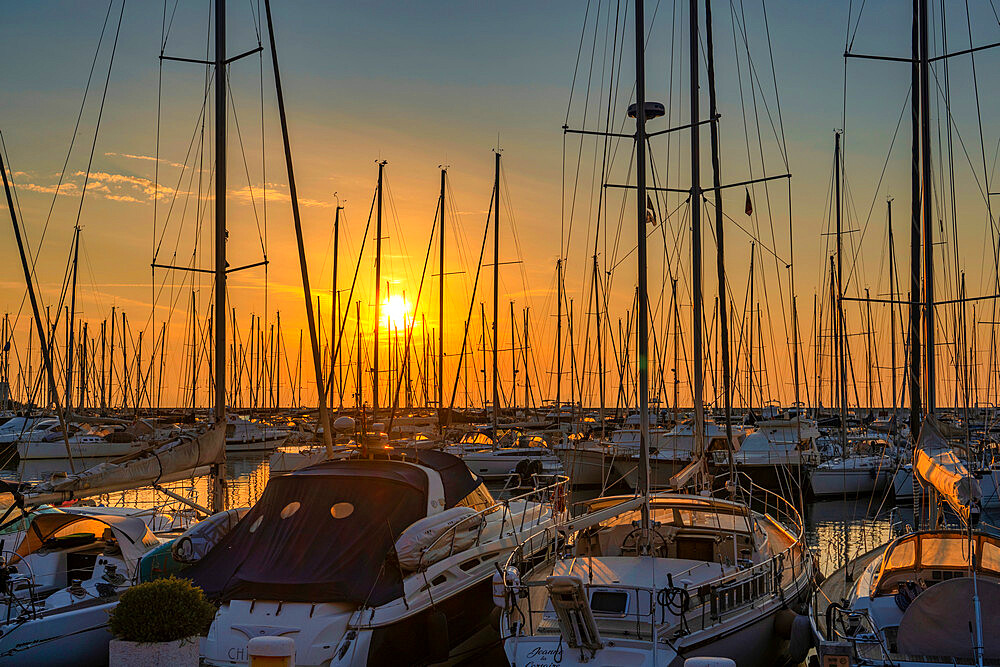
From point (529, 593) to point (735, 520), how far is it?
4.86m

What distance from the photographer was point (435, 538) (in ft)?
41.9

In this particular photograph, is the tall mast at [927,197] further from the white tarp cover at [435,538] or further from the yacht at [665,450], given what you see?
the yacht at [665,450]

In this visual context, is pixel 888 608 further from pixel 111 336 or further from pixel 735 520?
pixel 111 336

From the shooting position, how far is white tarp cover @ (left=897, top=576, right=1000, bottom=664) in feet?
34.8

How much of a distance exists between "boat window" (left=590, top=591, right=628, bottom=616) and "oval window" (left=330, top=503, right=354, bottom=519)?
3566 mm

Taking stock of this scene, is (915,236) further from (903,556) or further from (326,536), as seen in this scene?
(326,536)

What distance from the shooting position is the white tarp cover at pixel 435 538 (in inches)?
487

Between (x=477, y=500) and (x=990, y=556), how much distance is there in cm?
777

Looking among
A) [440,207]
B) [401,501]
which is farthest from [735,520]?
[440,207]

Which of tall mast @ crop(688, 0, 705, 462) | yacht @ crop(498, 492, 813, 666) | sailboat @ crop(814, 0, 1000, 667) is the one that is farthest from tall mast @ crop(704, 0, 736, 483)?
yacht @ crop(498, 492, 813, 666)

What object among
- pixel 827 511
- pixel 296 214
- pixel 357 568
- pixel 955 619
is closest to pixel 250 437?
pixel 827 511

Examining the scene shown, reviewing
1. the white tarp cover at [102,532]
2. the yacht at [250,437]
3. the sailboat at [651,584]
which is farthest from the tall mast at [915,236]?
the yacht at [250,437]

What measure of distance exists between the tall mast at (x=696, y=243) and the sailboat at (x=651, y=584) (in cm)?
275

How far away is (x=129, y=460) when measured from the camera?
16.0 meters
